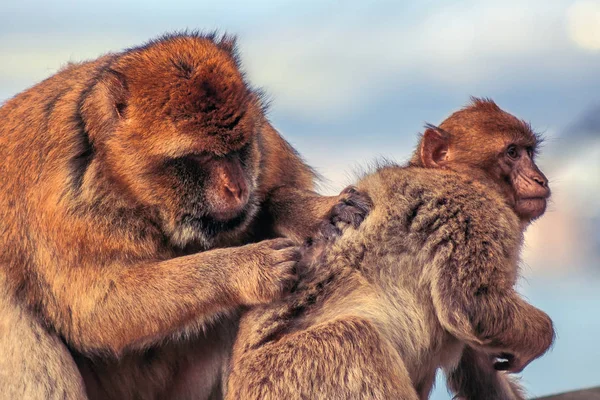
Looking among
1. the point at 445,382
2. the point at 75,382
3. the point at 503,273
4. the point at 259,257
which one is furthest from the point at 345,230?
the point at 75,382

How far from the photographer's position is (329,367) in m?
4.64

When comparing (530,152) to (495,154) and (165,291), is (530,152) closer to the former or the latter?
(495,154)

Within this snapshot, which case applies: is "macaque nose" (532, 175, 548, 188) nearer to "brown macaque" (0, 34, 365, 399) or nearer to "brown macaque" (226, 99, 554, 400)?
"brown macaque" (226, 99, 554, 400)

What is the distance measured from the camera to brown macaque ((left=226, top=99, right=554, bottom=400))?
15.3 ft

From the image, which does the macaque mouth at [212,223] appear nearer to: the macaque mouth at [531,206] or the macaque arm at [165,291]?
the macaque arm at [165,291]

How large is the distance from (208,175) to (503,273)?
165cm

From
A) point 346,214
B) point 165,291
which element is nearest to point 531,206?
point 346,214

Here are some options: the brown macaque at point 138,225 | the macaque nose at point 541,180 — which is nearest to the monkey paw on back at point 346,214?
the brown macaque at point 138,225

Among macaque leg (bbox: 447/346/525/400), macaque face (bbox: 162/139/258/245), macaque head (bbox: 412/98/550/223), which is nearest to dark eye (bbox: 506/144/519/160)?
macaque head (bbox: 412/98/550/223)

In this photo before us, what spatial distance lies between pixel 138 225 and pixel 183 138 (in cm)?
57

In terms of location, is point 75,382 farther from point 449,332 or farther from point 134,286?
point 449,332

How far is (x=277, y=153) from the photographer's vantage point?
579 cm

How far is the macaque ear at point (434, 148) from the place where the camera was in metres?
5.57

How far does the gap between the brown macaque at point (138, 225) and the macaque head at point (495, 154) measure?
696mm
